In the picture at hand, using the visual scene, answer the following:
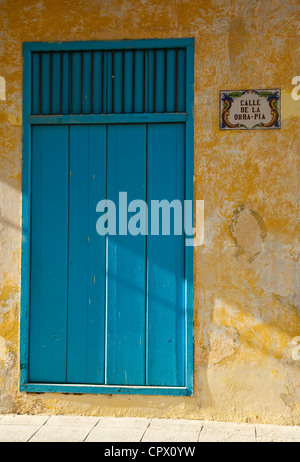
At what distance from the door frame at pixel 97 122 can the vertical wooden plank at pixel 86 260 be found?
11cm

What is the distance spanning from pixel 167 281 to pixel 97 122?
1265 millimetres

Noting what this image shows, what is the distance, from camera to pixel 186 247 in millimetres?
4406

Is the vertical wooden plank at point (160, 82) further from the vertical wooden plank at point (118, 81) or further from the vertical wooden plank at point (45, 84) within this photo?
the vertical wooden plank at point (45, 84)

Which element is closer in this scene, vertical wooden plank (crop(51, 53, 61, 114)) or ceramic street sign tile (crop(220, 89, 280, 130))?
ceramic street sign tile (crop(220, 89, 280, 130))

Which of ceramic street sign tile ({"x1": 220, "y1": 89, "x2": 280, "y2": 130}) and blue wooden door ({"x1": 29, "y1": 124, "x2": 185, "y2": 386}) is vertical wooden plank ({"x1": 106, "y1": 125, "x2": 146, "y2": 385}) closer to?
blue wooden door ({"x1": 29, "y1": 124, "x2": 185, "y2": 386})

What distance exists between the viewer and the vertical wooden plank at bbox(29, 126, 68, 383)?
177 inches

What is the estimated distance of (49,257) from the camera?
453 cm

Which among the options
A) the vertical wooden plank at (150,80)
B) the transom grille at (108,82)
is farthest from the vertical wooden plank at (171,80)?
the vertical wooden plank at (150,80)

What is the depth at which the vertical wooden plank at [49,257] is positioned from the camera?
177 inches

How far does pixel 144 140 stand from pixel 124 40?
739 mm

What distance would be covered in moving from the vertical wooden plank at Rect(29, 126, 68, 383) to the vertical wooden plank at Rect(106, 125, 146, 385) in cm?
34

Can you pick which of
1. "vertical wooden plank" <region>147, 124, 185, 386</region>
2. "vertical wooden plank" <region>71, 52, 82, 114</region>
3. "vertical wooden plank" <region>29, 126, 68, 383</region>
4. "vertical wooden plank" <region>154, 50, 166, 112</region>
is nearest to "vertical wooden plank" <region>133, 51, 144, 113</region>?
"vertical wooden plank" <region>154, 50, 166, 112</region>

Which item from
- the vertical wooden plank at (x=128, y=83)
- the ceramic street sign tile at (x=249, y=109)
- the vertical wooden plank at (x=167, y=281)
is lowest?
the vertical wooden plank at (x=167, y=281)
